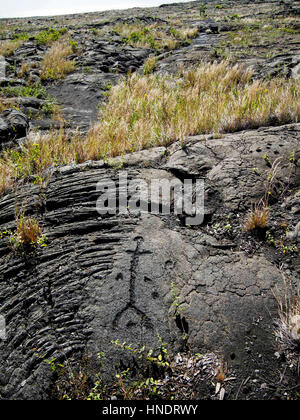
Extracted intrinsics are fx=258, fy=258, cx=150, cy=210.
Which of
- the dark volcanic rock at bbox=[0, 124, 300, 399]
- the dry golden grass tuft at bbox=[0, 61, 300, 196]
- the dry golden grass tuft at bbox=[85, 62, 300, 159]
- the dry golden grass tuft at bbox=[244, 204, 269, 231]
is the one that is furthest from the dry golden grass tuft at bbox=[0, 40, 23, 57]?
the dry golden grass tuft at bbox=[244, 204, 269, 231]

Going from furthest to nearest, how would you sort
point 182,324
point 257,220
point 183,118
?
point 183,118 → point 257,220 → point 182,324

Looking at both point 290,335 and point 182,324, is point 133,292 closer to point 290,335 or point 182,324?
point 182,324

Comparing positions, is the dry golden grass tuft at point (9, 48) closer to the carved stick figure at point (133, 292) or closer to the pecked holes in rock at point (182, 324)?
the carved stick figure at point (133, 292)

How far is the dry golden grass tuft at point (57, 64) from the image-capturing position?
36.5ft

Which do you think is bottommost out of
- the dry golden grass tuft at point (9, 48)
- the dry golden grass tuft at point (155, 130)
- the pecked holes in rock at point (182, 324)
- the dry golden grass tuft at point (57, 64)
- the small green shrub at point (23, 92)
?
the pecked holes in rock at point (182, 324)

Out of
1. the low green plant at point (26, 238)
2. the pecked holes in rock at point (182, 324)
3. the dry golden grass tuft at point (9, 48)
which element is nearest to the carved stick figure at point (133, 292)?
the pecked holes in rock at point (182, 324)

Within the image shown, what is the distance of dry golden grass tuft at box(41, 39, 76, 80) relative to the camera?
11.1m

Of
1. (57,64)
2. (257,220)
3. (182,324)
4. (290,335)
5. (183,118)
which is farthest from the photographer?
(57,64)

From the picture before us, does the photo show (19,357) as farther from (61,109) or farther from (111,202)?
(61,109)

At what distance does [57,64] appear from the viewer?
1180 cm

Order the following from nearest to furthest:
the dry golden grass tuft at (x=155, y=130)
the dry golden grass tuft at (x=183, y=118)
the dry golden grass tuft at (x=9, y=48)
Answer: the dry golden grass tuft at (x=155, y=130) → the dry golden grass tuft at (x=183, y=118) → the dry golden grass tuft at (x=9, y=48)

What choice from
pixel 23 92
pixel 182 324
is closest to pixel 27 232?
pixel 182 324

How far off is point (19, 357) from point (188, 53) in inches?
582

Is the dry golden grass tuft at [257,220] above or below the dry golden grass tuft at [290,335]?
above
